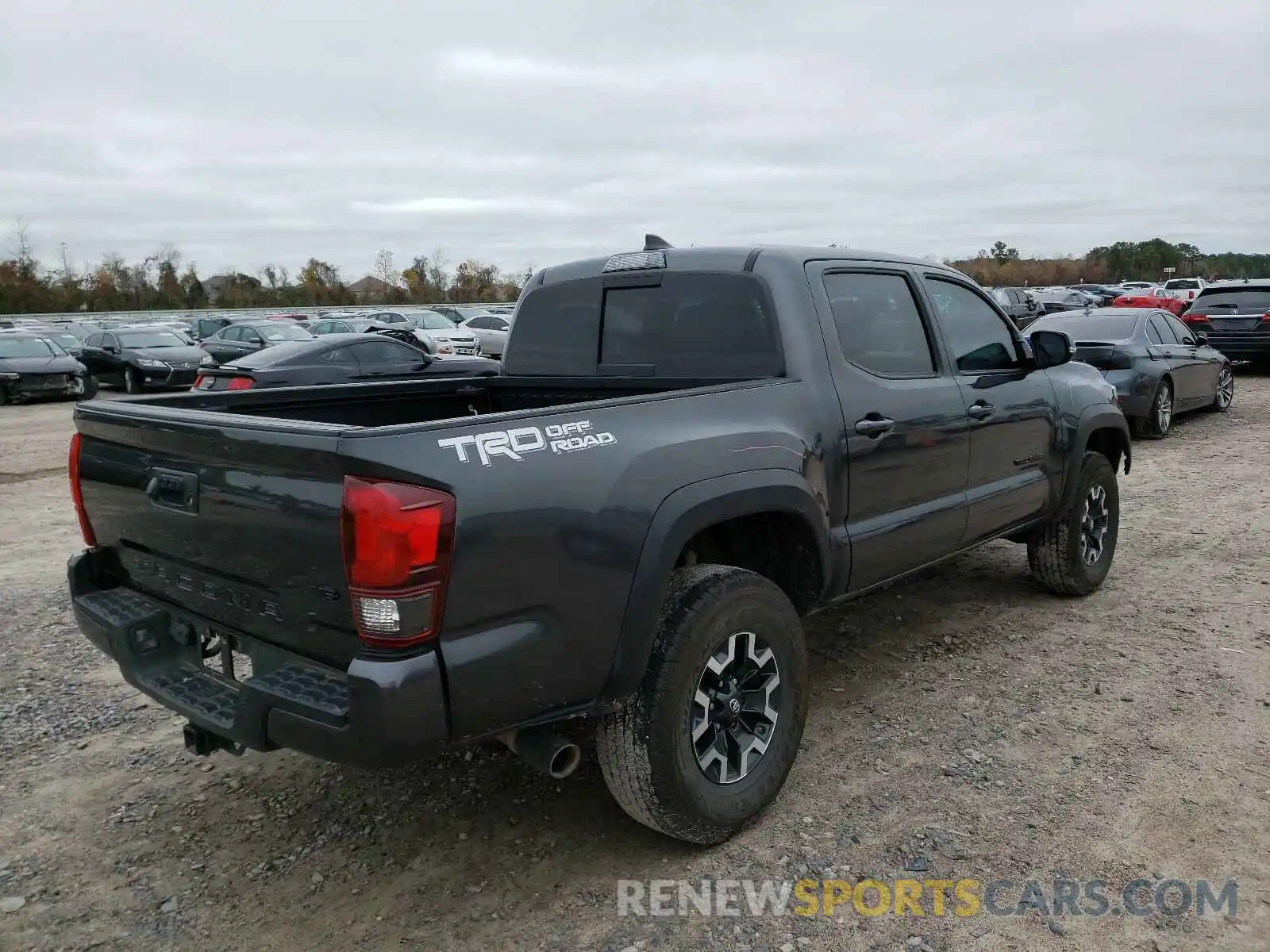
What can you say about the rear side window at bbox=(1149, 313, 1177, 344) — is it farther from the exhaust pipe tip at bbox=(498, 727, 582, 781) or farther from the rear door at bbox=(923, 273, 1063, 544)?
the exhaust pipe tip at bbox=(498, 727, 582, 781)

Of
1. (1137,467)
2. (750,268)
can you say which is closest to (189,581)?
(750,268)

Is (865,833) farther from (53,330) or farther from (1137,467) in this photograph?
(53,330)

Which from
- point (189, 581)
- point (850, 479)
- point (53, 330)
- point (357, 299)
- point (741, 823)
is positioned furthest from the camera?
point (357, 299)

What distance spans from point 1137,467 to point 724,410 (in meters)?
8.36

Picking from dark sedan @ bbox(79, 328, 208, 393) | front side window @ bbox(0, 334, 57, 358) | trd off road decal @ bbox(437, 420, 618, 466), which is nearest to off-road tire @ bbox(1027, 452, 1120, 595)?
trd off road decal @ bbox(437, 420, 618, 466)

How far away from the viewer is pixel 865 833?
3.24 m

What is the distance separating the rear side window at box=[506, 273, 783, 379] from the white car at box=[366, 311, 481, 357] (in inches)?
799

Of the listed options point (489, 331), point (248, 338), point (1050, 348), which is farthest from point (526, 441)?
point (489, 331)

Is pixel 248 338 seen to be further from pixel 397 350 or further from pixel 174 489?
pixel 174 489

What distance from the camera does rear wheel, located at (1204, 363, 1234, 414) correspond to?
13656 millimetres

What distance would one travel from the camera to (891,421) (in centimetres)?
386

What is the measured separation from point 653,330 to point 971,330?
169 centimetres

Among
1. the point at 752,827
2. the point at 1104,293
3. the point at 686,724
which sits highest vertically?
the point at 1104,293

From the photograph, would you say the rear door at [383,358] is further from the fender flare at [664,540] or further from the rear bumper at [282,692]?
the fender flare at [664,540]
